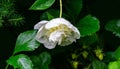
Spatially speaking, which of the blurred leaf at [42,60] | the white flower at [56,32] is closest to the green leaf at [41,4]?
the white flower at [56,32]

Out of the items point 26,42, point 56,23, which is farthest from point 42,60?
point 56,23

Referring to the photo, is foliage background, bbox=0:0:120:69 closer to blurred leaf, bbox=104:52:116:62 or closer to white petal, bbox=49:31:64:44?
blurred leaf, bbox=104:52:116:62

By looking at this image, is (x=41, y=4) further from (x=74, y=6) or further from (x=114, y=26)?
(x=114, y=26)

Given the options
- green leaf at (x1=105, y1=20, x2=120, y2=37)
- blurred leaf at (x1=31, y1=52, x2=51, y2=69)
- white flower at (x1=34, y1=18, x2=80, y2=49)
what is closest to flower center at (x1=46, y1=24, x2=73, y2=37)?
white flower at (x1=34, y1=18, x2=80, y2=49)

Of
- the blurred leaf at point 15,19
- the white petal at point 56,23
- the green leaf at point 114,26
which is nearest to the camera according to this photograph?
the white petal at point 56,23

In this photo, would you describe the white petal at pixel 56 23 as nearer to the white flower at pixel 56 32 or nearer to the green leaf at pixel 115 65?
the white flower at pixel 56 32

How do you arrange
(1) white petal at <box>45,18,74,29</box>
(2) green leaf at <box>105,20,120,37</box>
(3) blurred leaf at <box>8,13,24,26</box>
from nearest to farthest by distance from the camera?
(1) white petal at <box>45,18,74,29</box> < (3) blurred leaf at <box>8,13,24,26</box> < (2) green leaf at <box>105,20,120,37</box>
